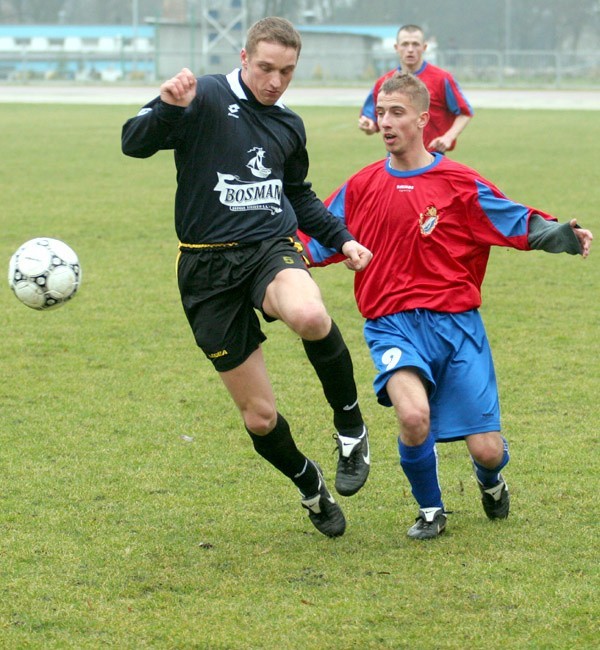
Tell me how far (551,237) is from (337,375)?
1.03m

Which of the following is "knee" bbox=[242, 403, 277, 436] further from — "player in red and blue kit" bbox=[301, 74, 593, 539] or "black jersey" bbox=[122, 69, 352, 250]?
"black jersey" bbox=[122, 69, 352, 250]

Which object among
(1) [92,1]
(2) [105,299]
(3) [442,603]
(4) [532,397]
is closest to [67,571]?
(3) [442,603]

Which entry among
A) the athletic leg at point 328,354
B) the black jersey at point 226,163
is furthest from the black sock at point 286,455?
the black jersey at point 226,163

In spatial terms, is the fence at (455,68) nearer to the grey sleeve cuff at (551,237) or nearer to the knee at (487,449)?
the grey sleeve cuff at (551,237)

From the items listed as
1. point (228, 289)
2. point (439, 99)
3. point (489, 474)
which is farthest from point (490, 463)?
point (439, 99)

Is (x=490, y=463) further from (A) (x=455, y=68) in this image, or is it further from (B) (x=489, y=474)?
(A) (x=455, y=68)

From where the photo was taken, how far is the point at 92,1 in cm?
8956

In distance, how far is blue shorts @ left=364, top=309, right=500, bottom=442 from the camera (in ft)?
15.4

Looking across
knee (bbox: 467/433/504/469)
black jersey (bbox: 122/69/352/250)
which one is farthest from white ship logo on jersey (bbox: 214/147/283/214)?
knee (bbox: 467/433/504/469)

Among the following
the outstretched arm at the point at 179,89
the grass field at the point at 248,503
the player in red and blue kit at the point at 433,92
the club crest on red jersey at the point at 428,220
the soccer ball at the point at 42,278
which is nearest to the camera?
the grass field at the point at 248,503

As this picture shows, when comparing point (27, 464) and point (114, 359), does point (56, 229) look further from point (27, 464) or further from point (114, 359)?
point (27, 464)

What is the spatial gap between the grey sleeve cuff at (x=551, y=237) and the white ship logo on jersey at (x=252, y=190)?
1071 mm

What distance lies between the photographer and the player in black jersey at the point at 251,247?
4.54m

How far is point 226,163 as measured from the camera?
15.0ft
